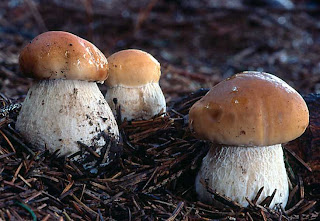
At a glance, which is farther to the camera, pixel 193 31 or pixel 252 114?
pixel 193 31

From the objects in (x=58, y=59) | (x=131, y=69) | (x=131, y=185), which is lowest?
(x=131, y=185)

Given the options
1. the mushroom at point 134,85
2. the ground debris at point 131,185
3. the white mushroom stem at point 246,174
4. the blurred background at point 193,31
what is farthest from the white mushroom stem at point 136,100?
the blurred background at point 193,31

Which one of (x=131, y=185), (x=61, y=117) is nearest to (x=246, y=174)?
(x=131, y=185)

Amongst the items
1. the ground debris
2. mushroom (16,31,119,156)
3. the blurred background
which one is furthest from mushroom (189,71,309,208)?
the blurred background

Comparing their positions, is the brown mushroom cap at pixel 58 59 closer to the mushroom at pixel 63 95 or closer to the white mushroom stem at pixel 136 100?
the mushroom at pixel 63 95

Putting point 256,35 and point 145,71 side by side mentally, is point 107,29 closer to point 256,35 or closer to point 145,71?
point 256,35

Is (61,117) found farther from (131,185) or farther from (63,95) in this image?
(131,185)

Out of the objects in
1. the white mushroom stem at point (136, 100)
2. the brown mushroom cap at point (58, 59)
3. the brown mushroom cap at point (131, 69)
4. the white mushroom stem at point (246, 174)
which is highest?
the brown mushroom cap at point (58, 59)

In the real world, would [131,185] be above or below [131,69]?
below
